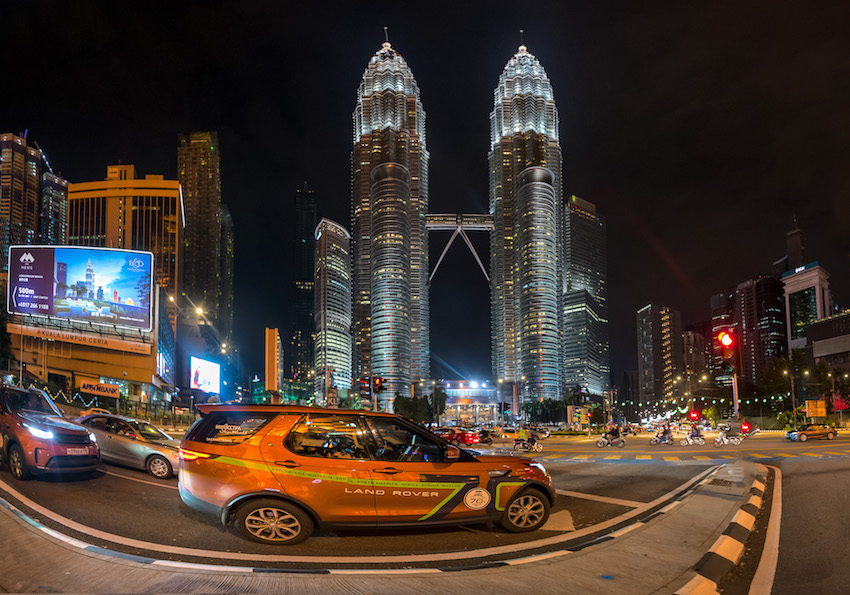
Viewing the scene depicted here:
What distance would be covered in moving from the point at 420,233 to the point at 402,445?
607 feet

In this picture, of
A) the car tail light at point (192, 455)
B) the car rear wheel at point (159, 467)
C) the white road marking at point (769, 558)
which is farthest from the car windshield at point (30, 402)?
the white road marking at point (769, 558)

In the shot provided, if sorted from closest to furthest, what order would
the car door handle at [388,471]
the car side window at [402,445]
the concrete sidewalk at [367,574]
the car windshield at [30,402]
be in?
the concrete sidewalk at [367,574] → the car door handle at [388,471] → the car side window at [402,445] → the car windshield at [30,402]

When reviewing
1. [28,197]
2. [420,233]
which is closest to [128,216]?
[28,197]

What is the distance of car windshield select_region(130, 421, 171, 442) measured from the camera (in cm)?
1202

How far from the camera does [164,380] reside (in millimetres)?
64625

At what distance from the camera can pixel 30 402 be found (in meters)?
11.2

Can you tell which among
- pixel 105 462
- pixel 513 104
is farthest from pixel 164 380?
pixel 513 104

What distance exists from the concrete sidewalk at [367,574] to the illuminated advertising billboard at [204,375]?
7585 cm

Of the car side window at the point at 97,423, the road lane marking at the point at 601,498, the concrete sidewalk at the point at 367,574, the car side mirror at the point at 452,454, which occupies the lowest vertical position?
the road lane marking at the point at 601,498

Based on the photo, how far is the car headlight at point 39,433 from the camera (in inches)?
372

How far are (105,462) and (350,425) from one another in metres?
8.54

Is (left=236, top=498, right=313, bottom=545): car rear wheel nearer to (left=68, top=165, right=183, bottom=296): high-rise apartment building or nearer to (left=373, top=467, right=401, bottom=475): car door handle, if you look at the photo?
(left=373, top=467, right=401, bottom=475): car door handle

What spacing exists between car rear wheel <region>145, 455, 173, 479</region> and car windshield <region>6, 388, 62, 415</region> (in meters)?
2.47

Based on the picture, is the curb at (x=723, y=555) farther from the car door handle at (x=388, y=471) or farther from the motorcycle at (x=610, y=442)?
the motorcycle at (x=610, y=442)
